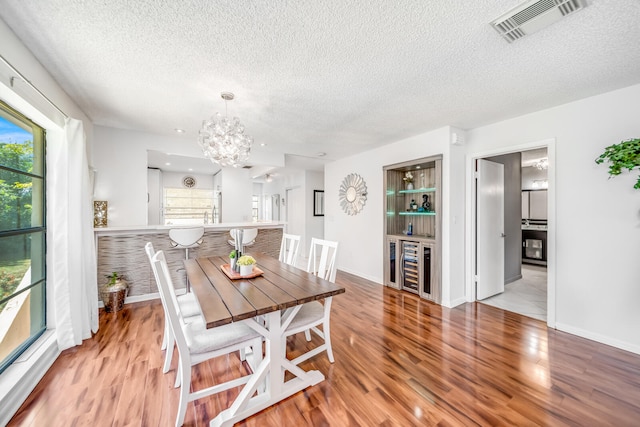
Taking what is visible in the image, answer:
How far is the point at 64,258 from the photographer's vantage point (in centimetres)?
223

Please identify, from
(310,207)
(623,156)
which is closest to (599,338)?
(623,156)

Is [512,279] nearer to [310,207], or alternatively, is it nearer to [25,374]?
[310,207]

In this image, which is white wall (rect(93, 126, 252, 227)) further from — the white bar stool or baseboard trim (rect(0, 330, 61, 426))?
baseboard trim (rect(0, 330, 61, 426))

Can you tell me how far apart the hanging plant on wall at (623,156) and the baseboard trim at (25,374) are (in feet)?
15.8

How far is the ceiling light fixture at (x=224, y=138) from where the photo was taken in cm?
241

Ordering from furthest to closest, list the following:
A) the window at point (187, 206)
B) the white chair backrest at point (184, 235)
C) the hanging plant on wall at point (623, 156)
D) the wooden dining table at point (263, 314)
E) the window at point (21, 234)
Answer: the window at point (187, 206)
the white chair backrest at point (184, 235)
the hanging plant on wall at point (623, 156)
the window at point (21, 234)
the wooden dining table at point (263, 314)

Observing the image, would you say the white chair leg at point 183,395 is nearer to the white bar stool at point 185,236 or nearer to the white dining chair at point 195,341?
the white dining chair at point 195,341

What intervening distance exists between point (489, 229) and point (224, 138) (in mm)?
3793

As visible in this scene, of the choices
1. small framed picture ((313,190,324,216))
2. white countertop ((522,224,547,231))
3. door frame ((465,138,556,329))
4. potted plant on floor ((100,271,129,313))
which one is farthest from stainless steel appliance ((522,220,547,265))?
potted plant on floor ((100,271,129,313))

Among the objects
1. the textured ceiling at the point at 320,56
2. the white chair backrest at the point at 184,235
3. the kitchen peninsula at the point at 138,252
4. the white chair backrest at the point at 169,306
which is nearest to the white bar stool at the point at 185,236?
the white chair backrest at the point at 184,235

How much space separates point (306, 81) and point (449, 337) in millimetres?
2839

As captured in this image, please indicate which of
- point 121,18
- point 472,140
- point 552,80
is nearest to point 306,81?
point 121,18

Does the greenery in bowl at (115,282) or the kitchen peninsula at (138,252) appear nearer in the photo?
the greenery in bowl at (115,282)

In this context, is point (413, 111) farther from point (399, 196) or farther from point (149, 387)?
point (149, 387)
